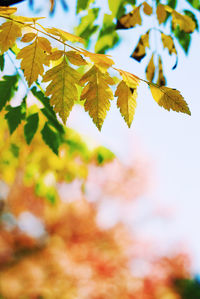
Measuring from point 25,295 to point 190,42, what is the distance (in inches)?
381

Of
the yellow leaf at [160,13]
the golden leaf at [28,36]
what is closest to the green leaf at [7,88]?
the golden leaf at [28,36]

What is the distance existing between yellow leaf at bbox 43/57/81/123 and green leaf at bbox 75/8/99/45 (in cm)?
97

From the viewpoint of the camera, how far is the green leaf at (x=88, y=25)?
5.19ft

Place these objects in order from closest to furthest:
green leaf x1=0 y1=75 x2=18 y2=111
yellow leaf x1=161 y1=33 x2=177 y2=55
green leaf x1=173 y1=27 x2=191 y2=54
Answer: green leaf x1=0 y1=75 x2=18 y2=111
yellow leaf x1=161 y1=33 x2=177 y2=55
green leaf x1=173 y1=27 x2=191 y2=54

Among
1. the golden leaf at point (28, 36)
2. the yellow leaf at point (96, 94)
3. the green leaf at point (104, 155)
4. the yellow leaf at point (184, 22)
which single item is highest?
the green leaf at point (104, 155)

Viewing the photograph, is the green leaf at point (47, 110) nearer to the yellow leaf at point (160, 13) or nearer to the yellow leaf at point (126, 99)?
the yellow leaf at point (126, 99)

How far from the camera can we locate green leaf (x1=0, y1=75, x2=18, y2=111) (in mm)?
1093

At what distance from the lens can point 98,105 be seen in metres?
0.74

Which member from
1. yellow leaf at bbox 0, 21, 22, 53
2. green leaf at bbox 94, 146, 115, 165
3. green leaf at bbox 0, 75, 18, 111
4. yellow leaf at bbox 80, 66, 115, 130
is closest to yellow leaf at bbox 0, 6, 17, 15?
yellow leaf at bbox 0, 21, 22, 53

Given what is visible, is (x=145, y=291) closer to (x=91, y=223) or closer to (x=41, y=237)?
(x=91, y=223)

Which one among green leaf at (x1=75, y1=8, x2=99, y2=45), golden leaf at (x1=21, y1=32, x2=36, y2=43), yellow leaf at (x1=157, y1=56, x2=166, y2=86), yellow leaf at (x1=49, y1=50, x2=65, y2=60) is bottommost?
yellow leaf at (x1=49, y1=50, x2=65, y2=60)

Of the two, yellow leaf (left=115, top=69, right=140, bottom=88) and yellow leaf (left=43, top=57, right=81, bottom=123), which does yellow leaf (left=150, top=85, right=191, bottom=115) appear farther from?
yellow leaf (left=43, top=57, right=81, bottom=123)

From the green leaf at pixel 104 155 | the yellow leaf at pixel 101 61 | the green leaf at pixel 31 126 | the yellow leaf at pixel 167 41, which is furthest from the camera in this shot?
the green leaf at pixel 104 155

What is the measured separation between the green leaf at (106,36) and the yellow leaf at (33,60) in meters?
0.91
